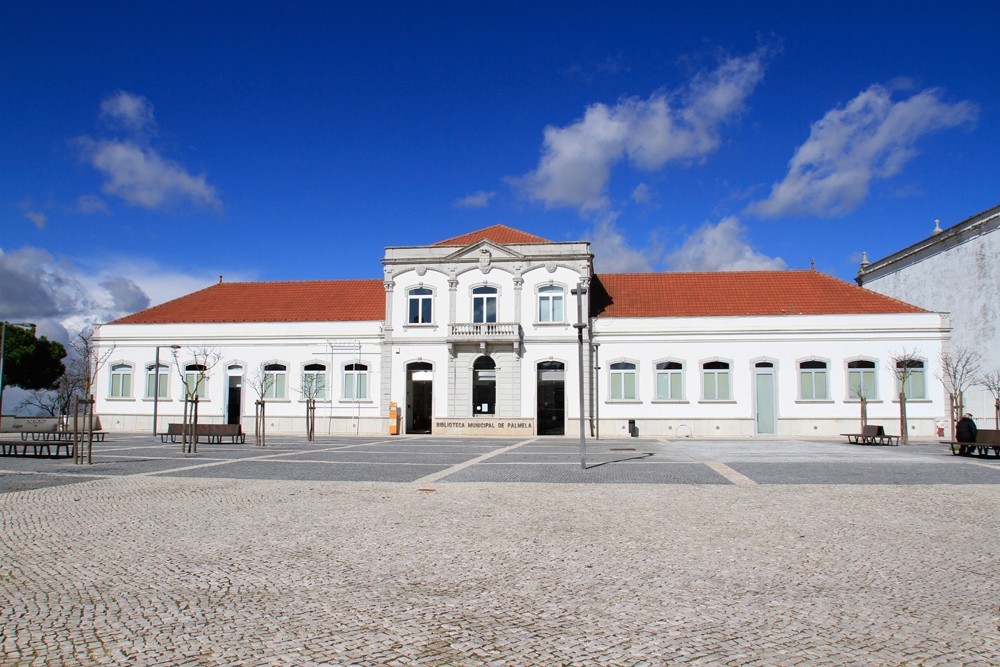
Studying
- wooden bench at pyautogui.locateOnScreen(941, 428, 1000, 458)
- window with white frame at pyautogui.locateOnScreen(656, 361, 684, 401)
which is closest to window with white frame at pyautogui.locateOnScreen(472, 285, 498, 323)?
window with white frame at pyautogui.locateOnScreen(656, 361, 684, 401)

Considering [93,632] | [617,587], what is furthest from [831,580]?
[93,632]

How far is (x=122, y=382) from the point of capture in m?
39.2

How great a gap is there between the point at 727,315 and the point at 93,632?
3285 cm

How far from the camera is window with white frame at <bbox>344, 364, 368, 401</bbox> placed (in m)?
37.1

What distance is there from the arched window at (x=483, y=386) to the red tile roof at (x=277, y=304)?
19.8 ft

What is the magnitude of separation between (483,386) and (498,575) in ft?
95.7

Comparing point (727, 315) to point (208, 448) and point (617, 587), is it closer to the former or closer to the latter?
point (208, 448)

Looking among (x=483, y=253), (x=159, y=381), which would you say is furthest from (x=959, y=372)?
(x=159, y=381)

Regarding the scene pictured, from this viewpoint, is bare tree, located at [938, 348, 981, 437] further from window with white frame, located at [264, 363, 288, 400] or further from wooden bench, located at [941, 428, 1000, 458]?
window with white frame, located at [264, 363, 288, 400]

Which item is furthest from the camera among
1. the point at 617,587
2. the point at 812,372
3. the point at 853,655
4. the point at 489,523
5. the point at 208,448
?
the point at 812,372

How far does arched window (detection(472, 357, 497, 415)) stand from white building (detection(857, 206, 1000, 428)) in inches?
909

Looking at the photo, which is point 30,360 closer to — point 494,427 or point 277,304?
point 277,304

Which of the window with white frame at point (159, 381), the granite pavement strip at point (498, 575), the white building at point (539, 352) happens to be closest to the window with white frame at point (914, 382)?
the white building at point (539, 352)

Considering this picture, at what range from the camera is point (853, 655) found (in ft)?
15.9
